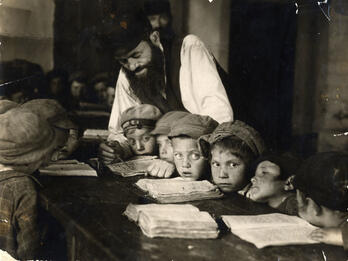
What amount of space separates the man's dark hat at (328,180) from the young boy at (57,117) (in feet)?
5.49

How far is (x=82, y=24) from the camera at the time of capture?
3.18 m

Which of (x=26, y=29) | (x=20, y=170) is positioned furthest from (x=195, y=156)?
(x=26, y=29)

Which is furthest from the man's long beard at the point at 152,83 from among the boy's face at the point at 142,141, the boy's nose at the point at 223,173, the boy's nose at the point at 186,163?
the boy's nose at the point at 223,173

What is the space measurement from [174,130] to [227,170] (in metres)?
0.49

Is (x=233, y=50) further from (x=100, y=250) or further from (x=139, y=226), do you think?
(x=100, y=250)

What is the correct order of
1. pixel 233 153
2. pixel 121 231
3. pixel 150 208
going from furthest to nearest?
pixel 233 153
pixel 150 208
pixel 121 231

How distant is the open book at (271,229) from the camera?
237cm

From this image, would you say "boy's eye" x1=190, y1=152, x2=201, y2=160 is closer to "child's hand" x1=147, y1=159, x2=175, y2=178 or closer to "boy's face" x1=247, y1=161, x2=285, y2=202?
"child's hand" x1=147, y1=159, x2=175, y2=178

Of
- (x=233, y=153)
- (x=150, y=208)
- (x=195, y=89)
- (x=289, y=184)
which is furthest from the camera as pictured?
(x=195, y=89)

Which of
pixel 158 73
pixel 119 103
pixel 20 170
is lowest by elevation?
pixel 20 170

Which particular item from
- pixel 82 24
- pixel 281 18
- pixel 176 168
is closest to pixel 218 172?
pixel 176 168

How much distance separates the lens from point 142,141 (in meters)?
3.35

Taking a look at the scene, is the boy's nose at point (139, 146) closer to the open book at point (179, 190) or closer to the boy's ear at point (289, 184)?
the open book at point (179, 190)

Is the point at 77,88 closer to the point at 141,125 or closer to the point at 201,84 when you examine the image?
the point at 141,125
